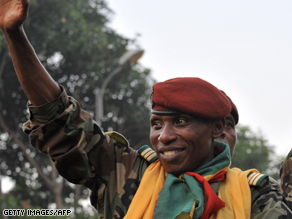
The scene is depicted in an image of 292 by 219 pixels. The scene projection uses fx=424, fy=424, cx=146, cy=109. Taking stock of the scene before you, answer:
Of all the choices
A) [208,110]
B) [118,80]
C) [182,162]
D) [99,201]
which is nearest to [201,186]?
[182,162]

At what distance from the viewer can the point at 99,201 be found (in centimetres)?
271

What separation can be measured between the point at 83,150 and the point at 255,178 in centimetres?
104

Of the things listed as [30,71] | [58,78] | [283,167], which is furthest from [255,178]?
[58,78]

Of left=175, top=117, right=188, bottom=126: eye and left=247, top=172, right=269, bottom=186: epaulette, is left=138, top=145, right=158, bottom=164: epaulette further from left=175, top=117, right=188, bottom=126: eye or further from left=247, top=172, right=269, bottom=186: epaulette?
left=247, top=172, right=269, bottom=186: epaulette

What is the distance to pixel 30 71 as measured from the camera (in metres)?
2.39

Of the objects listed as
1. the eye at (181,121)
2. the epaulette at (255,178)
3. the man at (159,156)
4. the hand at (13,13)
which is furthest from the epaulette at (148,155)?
the hand at (13,13)

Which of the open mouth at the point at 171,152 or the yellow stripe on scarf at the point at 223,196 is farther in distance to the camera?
the open mouth at the point at 171,152

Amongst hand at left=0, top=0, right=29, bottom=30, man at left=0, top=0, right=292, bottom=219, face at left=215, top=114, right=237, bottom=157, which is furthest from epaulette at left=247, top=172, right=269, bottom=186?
hand at left=0, top=0, right=29, bottom=30

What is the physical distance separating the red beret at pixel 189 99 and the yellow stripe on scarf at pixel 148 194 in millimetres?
383

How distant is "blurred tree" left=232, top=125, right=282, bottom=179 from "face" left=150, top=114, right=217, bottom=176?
16769mm

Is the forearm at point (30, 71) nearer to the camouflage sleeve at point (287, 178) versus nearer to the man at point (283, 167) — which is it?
the man at point (283, 167)

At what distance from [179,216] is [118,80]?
1270 cm

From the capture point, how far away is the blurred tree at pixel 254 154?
19.4m

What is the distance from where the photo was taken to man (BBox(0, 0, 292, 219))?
238 cm
